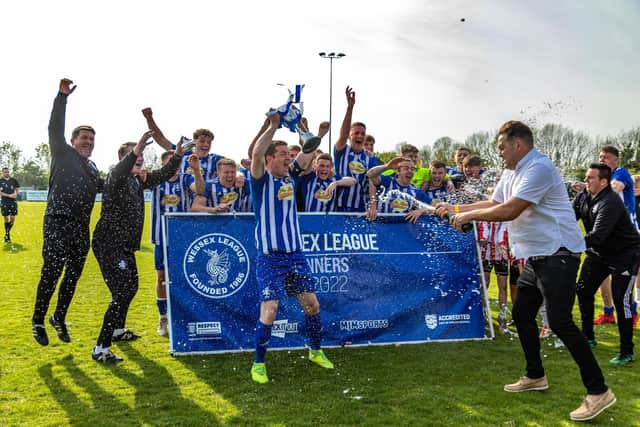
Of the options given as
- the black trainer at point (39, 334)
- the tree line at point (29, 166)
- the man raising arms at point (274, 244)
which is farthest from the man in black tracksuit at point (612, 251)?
the tree line at point (29, 166)

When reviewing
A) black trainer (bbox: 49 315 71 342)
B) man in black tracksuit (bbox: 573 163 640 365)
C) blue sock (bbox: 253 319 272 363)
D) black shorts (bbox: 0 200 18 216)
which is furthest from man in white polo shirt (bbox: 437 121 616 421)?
black shorts (bbox: 0 200 18 216)

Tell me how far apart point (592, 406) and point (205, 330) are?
11.9 ft

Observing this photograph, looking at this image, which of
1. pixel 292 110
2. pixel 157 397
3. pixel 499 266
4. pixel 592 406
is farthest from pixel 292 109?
pixel 499 266

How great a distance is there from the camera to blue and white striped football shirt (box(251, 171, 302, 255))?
197 inches

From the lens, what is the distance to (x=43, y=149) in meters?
87.8

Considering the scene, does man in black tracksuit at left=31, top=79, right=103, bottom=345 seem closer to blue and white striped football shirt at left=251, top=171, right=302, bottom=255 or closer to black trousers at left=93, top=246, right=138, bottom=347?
black trousers at left=93, top=246, right=138, bottom=347

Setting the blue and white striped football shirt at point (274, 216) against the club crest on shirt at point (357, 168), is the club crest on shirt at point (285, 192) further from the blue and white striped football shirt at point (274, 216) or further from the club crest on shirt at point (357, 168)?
the club crest on shirt at point (357, 168)

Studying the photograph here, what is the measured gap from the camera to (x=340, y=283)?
6098 millimetres

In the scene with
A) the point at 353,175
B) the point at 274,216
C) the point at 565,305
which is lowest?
the point at 565,305

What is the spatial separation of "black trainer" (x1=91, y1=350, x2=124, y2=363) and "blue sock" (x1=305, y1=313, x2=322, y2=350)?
1866 mm

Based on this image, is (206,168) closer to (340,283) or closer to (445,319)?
(340,283)

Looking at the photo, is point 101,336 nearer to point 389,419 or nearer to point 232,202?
point 232,202

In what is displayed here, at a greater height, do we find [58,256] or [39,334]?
[58,256]

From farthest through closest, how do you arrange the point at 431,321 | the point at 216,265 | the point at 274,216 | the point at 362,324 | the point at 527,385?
the point at 431,321 → the point at 362,324 → the point at 216,265 → the point at 274,216 → the point at 527,385
